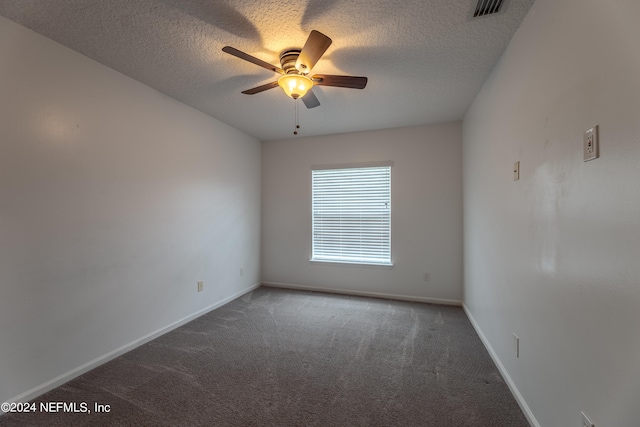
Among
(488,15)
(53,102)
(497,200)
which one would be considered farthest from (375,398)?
(53,102)

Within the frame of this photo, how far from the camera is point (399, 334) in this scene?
108 inches

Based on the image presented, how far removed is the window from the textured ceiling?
4.59ft

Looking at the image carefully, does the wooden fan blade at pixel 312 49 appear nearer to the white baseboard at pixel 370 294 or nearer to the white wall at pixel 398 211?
the white wall at pixel 398 211

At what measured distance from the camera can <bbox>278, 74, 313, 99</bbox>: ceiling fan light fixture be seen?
194 cm

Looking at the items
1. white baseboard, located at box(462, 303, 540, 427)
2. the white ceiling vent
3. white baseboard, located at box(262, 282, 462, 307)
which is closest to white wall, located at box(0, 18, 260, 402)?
white baseboard, located at box(262, 282, 462, 307)

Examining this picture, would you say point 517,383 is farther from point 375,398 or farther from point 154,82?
point 154,82

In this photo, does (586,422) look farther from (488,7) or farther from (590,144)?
(488,7)

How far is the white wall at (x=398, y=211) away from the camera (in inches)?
144

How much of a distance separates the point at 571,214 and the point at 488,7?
1324 millimetres

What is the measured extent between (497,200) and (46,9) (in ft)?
11.4

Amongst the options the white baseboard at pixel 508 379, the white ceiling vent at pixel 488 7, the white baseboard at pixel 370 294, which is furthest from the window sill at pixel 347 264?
the white ceiling vent at pixel 488 7

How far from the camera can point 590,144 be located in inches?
42.5

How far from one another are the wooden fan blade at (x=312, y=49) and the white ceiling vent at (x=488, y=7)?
94 cm

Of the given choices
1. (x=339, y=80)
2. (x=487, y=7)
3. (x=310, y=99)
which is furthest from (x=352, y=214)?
(x=487, y=7)
